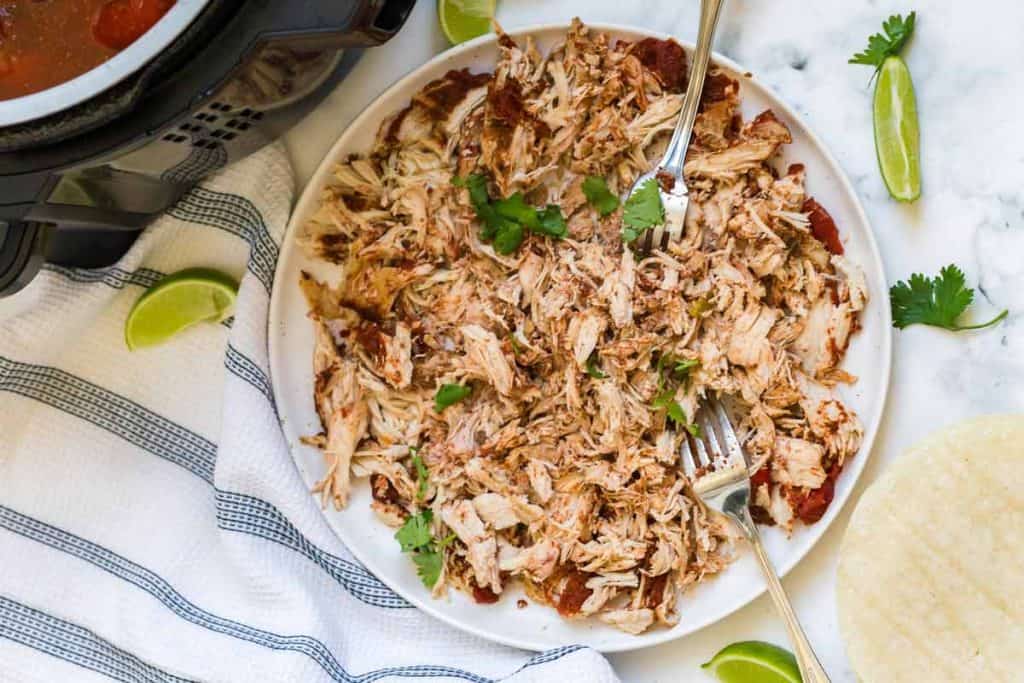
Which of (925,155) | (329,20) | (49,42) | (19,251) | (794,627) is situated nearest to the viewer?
(329,20)

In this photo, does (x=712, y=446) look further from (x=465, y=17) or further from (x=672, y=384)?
(x=465, y=17)

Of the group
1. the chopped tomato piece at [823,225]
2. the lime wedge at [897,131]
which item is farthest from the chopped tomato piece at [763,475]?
the lime wedge at [897,131]

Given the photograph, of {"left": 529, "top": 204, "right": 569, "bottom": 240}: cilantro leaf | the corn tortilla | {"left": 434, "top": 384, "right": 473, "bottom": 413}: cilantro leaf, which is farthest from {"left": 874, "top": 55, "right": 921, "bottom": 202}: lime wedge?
{"left": 434, "top": 384, "right": 473, "bottom": 413}: cilantro leaf

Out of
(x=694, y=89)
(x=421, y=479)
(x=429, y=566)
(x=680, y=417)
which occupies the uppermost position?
(x=694, y=89)

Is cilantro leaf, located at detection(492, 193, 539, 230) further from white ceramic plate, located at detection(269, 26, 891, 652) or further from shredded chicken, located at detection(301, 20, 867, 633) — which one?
white ceramic plate, located at detection(269, 26, 891, 652)

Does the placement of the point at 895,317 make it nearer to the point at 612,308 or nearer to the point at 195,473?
the point at 612,308

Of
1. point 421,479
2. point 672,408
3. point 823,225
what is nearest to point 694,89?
point 823,225

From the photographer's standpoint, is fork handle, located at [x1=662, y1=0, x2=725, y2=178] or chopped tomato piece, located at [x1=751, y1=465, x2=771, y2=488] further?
chopped tomato piece, located at [x1=751, y1=465, x2=771, y2=488]

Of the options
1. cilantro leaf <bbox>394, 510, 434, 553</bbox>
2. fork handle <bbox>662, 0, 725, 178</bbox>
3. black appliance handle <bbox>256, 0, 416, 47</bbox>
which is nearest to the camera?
black appliance handle <bbox>256, 0, 416, 47</bbox>

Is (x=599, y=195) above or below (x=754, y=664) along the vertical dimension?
above
